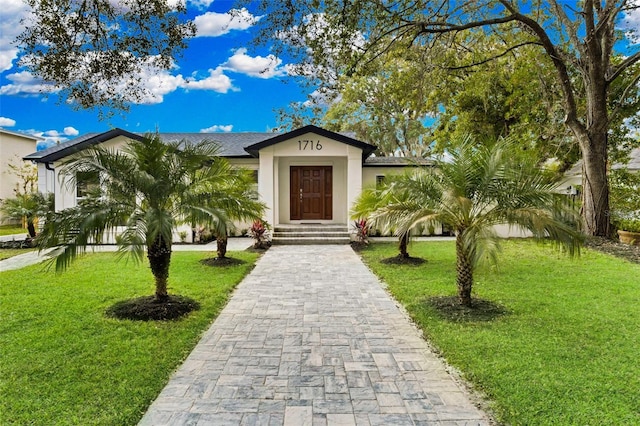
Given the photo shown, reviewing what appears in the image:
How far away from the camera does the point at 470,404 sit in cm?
336

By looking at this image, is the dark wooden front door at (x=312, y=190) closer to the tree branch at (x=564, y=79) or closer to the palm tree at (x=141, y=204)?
the tree branch at (x=564, y=79)

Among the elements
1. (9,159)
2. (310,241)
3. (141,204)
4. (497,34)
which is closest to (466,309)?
(141,204)

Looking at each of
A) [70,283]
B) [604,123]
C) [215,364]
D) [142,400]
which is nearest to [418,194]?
[215,364]

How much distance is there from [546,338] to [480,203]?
81.7 inches

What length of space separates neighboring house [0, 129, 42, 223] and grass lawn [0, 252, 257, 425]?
1814 cm

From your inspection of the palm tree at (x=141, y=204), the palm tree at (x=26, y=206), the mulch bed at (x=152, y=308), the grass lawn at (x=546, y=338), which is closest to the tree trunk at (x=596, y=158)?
the grass lawn at (x=546, y=338)

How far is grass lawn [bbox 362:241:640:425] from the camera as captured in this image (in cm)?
331

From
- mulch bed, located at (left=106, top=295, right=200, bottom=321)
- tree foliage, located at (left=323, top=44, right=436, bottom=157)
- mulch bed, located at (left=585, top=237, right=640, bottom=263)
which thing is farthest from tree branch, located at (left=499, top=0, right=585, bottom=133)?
mulch bed, located at (left=106, top=295, right=200, bottom=321)

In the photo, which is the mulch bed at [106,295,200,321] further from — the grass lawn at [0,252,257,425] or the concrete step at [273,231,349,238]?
the concrete step at [273,231,349,238]

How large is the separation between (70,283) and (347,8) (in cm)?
759

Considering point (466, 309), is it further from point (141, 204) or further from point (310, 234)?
point (310, 234)

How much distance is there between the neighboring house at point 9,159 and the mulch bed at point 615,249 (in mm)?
27261

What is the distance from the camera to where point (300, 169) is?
54.5ft

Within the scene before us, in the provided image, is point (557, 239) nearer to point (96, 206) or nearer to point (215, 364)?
point (215, 364)
